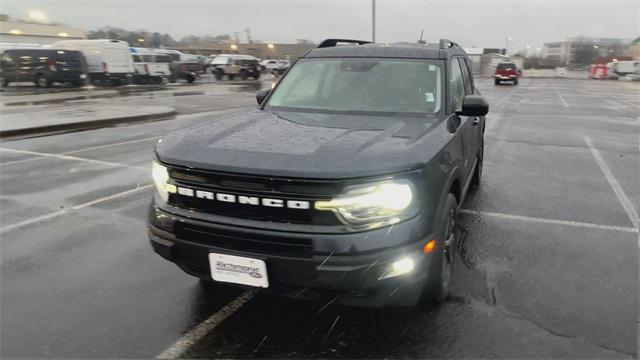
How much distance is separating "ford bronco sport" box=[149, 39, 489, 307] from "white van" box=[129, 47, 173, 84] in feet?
94.7

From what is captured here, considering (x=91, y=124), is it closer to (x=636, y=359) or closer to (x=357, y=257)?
(x=357, y=257)

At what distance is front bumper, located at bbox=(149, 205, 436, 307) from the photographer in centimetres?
257

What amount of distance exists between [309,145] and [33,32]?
92.5m

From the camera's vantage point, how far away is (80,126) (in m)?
12.6

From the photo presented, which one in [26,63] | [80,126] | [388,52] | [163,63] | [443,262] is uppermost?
[388,52]

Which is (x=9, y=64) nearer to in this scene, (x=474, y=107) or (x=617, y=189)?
(x=474, y=107)

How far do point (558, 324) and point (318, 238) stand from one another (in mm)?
1875

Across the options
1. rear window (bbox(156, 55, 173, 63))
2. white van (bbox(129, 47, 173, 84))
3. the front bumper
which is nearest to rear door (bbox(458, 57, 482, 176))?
the front bumper

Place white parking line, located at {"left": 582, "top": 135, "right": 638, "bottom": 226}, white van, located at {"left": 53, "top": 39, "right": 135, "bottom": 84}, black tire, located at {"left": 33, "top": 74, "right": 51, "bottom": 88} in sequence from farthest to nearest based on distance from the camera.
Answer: white van, located at {"left": 53, "top": 39, "right": 135, "bottom": 84}
black tire, located at {"left": 33, "top": 74, "right": 51, "bottom": 88}
white parking line, located at {"left": 582, "top": 135, "right": 638, "bottom": 226}

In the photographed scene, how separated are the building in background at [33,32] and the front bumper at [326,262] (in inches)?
2977

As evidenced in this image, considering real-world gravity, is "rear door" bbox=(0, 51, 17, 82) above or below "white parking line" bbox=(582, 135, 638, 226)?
above

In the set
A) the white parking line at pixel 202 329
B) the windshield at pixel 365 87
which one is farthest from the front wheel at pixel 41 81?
the white parking line at pixel 202 329

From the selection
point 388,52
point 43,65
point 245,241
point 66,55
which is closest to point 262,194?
point 245,241

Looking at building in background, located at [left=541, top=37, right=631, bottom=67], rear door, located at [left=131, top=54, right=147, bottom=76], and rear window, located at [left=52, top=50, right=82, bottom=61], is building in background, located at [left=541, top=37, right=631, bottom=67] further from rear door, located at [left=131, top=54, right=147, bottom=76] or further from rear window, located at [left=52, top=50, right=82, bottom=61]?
rear window, located at [left=52, top=50, right=82, bottom=61]
